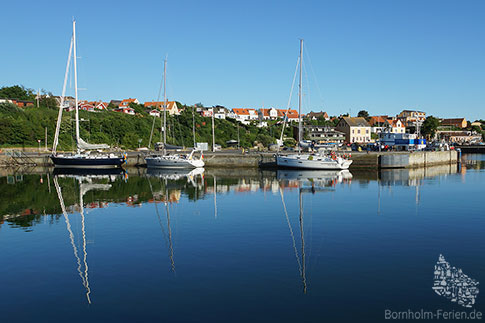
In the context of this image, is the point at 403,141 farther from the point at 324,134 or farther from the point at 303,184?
the point at 324,134

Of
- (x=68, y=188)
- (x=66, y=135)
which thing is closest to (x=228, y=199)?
(x=68, y=188)

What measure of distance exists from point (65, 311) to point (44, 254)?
271 inches

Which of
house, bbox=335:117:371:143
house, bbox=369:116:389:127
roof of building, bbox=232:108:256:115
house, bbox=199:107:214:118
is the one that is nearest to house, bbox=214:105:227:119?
house, bbox=199:107:214:118

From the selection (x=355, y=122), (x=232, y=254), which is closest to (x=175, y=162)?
(x=232, y=254)

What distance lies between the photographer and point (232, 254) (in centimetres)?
1797

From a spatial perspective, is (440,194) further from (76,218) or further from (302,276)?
(76,218)

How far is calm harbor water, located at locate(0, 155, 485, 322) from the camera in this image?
1257 centimetres

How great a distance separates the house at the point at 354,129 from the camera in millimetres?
144500

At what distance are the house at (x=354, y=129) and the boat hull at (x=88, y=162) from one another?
98163mm

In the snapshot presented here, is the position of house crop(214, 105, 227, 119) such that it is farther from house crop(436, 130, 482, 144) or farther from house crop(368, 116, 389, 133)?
house crop(436, 130, 482, 144)

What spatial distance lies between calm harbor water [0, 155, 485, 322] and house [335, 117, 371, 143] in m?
109

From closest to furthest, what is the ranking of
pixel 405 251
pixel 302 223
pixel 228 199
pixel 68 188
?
pixel 405 251 < pixel 302 223 < pixel 228 199 < pixel 68 188

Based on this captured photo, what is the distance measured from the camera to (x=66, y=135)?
91750 millimetres

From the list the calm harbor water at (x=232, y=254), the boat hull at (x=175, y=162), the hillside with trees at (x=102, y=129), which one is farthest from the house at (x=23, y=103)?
the calm harbor water at (x=232, y=254)
